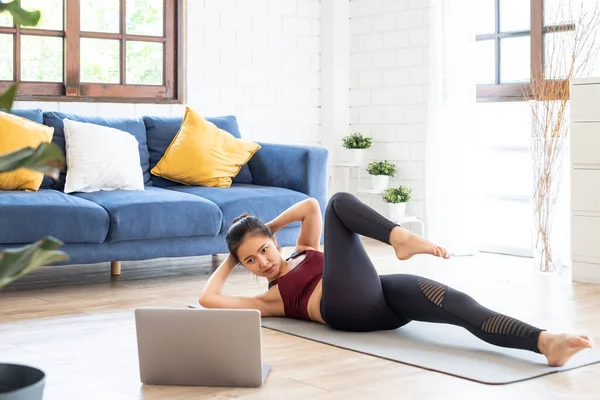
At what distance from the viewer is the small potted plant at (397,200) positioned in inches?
239

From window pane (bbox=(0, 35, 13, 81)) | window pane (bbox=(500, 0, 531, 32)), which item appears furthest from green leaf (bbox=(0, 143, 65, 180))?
window pane (bbox=(500, 0, 531, 32))

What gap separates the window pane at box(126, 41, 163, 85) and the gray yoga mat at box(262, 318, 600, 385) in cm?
288

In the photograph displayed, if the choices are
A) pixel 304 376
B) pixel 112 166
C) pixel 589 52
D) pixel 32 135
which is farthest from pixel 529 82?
pixel 304 376

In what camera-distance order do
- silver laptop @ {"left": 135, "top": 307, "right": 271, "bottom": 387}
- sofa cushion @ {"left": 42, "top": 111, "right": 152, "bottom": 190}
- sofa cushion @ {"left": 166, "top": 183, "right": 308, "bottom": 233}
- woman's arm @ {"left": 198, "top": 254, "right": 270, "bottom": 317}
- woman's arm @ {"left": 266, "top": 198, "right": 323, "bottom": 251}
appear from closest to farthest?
silver laptop @ {"left": 135, "top": 307, "right": 271, "bottom": 387} → woman's arm @ {"left": 198, "top": 254, "right": 270, "bottom": 317} → woman's arm @ {"left": 266, "top": 198, "right": 323, "bottom": 251} → sofa cushion @ {"left": 166, "top": 183, "right": 308, "bottom": 233} → sofa cushion @ {"left": 42, "top": 111, "right": 152, "bottom": 190}

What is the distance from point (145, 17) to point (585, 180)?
3098 millimetres

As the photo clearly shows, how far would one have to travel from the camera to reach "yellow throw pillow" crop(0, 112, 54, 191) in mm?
4426

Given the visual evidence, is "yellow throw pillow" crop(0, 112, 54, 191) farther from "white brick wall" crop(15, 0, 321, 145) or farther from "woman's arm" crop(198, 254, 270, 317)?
"woman's arm" crop(198, 254, 270, 317)

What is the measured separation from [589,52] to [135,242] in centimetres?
279

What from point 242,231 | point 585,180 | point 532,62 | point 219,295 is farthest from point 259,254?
point 532,62

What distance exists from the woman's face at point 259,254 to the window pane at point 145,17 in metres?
3.10

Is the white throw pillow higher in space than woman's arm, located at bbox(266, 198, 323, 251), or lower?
higher

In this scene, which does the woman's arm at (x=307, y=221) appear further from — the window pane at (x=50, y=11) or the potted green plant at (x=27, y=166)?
the window pane at (x=50, y=11)

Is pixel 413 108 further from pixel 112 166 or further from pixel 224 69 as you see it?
pixel 112 166

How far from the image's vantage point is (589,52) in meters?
5.02
